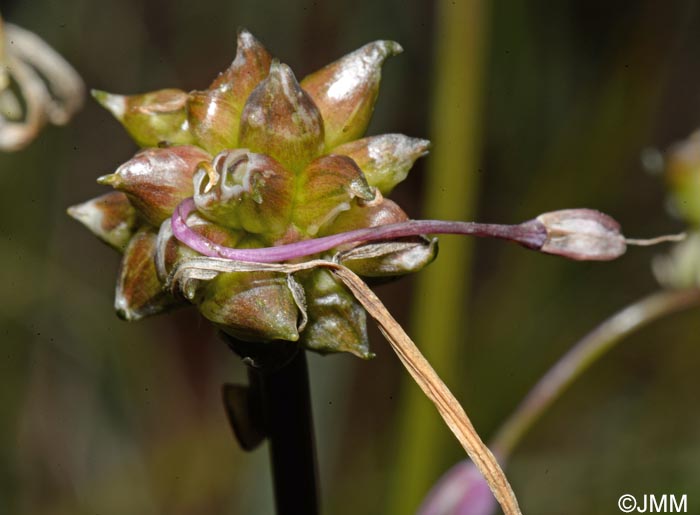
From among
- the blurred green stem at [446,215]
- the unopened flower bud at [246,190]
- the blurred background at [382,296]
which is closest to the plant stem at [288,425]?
the unopened flower bud at [246,190]

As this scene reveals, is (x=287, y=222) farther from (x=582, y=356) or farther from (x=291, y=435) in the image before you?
(x=582, y=356)

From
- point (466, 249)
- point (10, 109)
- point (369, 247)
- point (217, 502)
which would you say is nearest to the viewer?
point (369, 247)

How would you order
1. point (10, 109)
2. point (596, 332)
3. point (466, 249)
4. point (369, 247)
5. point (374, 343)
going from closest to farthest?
point (369, 247), point (10, 109), point (596, 332), point (466, 249), point (374, 343)

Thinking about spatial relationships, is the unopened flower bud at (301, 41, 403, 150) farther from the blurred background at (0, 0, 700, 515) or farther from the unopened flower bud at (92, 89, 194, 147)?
the blurred background at (0, 0, 700, 515)

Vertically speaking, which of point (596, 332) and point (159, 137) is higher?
point (159, 137)

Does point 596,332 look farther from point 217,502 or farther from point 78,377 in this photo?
point 78,377

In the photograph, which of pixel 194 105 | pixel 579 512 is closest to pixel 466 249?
pixel 579 512

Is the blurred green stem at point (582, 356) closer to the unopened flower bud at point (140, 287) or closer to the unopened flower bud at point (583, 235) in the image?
the unopened flower bud at point (583, 235)

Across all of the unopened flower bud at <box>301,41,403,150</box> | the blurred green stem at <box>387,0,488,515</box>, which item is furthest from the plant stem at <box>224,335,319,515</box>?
the blurred green stem at <box>387,0,488,515</box>
